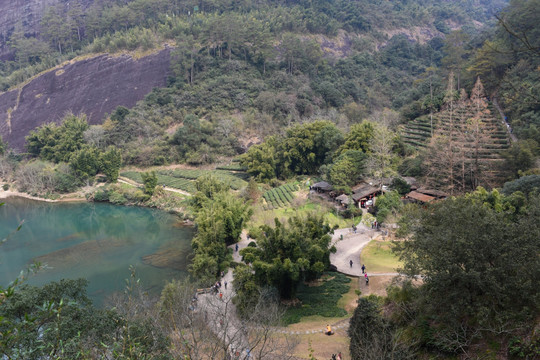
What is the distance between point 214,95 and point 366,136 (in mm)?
25029

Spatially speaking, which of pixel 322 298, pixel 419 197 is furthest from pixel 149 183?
pixel 419 197

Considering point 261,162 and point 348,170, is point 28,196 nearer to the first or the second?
point 261,162

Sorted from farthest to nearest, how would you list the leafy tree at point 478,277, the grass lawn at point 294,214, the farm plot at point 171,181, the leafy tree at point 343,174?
the farm plot at point 171,181 < the leafy tree at point 343,174 < the grass lawn at point 294,214 < the leafy tree at point 478,277

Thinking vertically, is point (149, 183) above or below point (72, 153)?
below

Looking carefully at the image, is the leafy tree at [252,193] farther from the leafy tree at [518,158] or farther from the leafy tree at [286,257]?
the leafy tree at [518,158]

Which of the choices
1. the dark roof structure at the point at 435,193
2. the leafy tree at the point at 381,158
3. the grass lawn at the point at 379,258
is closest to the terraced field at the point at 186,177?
the leafy tree at the point at 381,158

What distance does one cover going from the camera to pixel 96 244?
28.5 m

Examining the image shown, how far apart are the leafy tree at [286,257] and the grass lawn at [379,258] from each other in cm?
317

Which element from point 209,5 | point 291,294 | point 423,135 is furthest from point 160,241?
point 209,5

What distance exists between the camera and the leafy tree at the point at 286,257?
16.9 m

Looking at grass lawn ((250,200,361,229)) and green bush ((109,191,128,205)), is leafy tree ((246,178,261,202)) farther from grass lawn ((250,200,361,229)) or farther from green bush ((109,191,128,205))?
green bush ((109,191,128,205))

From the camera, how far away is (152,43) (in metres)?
57.6

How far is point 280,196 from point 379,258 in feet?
44.6

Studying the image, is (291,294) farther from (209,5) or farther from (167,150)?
(209,5)
